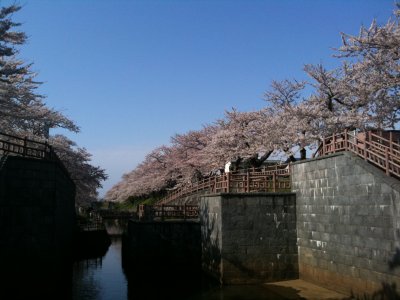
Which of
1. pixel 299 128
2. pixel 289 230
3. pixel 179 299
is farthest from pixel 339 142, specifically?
pixel 299 128

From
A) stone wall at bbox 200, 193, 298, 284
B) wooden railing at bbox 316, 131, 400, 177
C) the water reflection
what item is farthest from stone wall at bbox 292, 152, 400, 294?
the water reflection

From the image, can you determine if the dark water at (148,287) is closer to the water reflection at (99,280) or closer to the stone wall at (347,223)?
the water reflection at (99,280)

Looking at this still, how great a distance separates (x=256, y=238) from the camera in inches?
738

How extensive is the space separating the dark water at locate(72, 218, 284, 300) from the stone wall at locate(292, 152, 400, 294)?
266 centimetres

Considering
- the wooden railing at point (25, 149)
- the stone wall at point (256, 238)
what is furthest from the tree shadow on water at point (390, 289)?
the wooden railing at point (25, 149)

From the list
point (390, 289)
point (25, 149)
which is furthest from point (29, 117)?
point (390, 289)

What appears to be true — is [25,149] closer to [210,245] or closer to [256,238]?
[210,245]

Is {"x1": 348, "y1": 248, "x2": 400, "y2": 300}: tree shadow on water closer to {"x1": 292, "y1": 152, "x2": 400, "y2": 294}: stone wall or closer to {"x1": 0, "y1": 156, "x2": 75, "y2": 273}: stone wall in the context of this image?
{"x1": 292, "y1": 152, "x2": 400, "y2": 294}: stone wall

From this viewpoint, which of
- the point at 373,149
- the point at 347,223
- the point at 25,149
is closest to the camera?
the point at 373,149

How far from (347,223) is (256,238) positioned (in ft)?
15.9

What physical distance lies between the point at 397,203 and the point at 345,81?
1454 cm

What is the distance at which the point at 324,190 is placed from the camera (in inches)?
663

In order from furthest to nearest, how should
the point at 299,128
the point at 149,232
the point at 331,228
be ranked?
the point at 299,128 → the point at 149,232 → the point at 331,228

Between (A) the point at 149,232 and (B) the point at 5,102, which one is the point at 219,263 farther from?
(B) the point at 5,102
